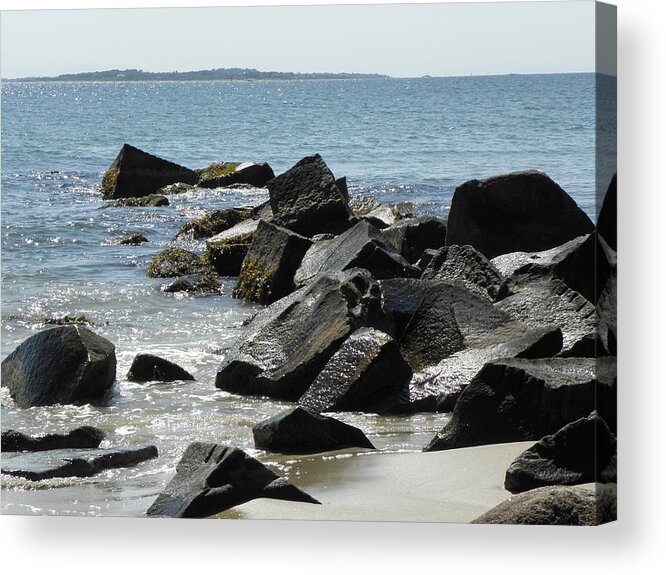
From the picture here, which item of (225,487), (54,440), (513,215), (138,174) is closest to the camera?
(225,487)

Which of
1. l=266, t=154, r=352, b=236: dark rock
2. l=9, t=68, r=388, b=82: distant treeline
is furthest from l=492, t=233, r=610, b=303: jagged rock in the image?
l=9, t=68, r=388, b=82: distant treeline

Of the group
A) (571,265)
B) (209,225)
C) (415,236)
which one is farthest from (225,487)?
(415,236)

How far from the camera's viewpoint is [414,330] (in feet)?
26.1

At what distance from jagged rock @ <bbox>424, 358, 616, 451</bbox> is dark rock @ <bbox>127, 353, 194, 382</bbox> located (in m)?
1.63

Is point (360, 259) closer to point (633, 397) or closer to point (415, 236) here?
point (415, 236)

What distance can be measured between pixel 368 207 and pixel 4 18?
2.64 meters

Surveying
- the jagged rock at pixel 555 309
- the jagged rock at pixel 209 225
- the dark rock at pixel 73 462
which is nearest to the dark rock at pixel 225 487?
the dark rock at pixel 73 462

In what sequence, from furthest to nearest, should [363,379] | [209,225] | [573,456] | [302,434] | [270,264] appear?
1. [270,264]
2. [209,225]
3. [363,379]
4. [302,434]
5. [573,456]

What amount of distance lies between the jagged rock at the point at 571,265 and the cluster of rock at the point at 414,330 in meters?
0.01

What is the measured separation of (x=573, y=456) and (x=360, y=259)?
2.64 m

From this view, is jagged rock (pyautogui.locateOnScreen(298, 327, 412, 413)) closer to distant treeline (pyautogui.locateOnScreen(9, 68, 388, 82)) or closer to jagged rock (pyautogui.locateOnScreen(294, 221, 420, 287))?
jagged rock (pyautogui.locateOnScreen(294, 221, 420, 287))

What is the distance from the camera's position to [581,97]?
6852 millimetres

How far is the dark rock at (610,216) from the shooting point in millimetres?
6723

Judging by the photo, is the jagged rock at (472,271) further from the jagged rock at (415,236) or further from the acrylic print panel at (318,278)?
the jagged rock at (415,236)
